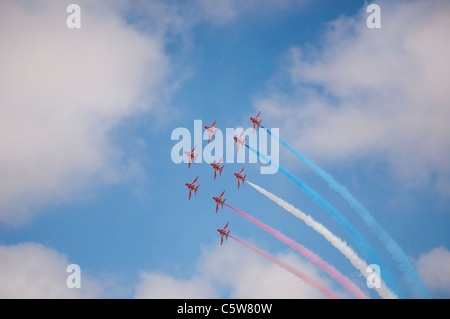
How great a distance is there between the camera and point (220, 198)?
3917 inches

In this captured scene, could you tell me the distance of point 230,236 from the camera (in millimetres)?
97500

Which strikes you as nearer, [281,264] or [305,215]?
[281,264]
